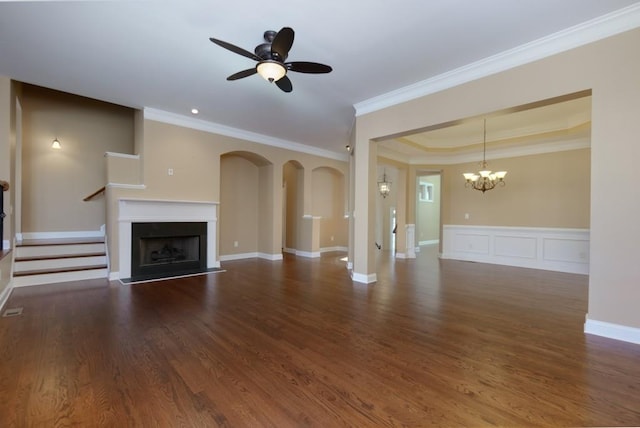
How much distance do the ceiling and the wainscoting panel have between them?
2.59 meters

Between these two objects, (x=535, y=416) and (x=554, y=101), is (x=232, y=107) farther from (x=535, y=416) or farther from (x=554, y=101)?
(x=535, y=416)

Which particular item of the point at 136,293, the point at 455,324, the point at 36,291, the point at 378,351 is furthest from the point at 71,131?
the point at 455,324

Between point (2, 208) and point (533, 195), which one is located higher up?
point (533, 195)

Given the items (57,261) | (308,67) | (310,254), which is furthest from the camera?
(310,254)

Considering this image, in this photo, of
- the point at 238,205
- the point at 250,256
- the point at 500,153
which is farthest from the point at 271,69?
the point at 500,153

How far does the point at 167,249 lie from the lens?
18.8 feet

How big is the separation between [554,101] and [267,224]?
6.03 m

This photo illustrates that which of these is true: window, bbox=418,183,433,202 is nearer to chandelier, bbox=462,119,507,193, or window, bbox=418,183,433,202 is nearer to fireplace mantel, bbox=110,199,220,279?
chandelier, bbox=462,119,507,193

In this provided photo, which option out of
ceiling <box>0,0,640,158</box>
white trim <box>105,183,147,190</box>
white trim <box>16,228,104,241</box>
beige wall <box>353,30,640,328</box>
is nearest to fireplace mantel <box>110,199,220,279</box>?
white trim <box>105,183,147,190</box>

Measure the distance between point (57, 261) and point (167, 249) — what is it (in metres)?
1.62

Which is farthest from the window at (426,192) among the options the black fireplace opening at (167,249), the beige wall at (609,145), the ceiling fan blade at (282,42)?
the ceiling fan blade at (282,42)

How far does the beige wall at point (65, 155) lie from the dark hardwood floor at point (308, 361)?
2.27 m

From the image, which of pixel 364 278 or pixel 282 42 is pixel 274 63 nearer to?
pixel 282 42

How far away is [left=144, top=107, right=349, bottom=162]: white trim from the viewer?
542cm
